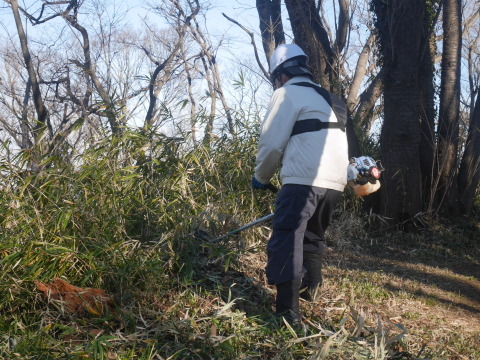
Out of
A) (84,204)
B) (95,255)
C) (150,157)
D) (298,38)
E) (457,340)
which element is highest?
(298,38)

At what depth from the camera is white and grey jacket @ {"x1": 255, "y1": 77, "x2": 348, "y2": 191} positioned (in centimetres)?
368

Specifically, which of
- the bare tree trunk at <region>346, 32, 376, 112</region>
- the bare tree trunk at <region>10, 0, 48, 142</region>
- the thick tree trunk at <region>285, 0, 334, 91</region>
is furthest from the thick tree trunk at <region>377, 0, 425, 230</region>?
the bare tree trunk at <region>10, 0, 48, 142</region>

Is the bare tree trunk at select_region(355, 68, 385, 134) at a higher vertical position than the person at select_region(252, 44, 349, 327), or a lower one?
higher

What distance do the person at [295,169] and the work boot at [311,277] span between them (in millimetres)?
449

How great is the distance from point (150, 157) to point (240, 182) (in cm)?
115

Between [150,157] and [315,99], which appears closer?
[315,99]

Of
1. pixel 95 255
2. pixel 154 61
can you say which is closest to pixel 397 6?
pixel 95 255

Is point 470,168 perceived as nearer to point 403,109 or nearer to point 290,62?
point 403,109

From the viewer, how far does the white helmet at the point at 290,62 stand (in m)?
3.98

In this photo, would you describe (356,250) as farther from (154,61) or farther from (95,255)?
(154,61)

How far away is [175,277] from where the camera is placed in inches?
168

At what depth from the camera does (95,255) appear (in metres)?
3.91

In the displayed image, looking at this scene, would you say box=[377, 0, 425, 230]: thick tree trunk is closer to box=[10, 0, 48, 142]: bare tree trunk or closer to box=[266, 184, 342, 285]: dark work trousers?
box=[266, 184, 342, 285]: dark work trousers

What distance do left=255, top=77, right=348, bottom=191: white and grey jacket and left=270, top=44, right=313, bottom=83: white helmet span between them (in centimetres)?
22
